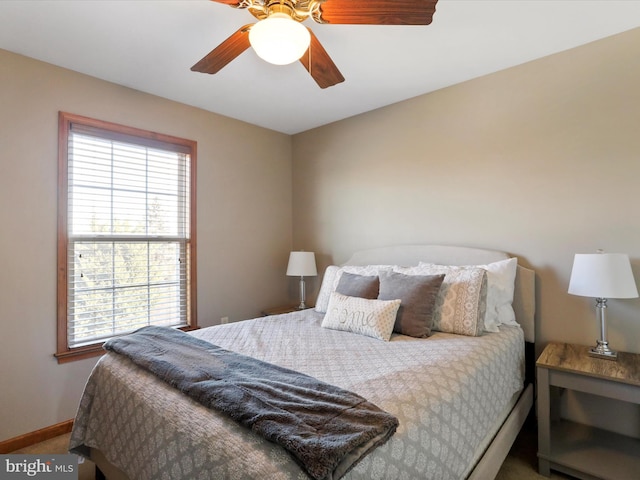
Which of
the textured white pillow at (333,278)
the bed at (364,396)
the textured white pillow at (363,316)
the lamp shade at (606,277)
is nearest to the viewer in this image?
the bed at (364,396)

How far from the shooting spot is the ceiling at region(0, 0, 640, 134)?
1889mm

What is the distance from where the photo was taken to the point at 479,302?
2127mm

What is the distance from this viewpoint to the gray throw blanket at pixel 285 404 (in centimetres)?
92

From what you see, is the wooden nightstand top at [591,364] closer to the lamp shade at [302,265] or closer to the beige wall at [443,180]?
the beige wall at [443,180]

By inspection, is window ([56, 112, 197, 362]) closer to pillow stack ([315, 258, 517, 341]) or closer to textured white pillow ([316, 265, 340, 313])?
textured white pillow ([316, 265, 340, 313])

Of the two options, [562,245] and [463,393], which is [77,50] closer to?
[463,393]

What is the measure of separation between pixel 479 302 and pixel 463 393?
80 cm

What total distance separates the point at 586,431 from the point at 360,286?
5.48 ft

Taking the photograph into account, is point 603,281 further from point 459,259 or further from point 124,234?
point 124,234

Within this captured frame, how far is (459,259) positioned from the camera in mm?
2666

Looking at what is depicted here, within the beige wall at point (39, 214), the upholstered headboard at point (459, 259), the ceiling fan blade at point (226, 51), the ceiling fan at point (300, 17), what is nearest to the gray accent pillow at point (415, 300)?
the upholstered headboard at point (459, 259)

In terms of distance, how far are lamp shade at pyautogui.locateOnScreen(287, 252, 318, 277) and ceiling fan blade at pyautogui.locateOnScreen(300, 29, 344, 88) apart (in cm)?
181

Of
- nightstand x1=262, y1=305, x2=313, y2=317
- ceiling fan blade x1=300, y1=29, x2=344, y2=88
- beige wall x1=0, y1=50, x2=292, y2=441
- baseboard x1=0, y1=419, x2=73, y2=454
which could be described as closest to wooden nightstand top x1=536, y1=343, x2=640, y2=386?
ceiling fan blade x1=300, y1=29, x2=344, y2=88

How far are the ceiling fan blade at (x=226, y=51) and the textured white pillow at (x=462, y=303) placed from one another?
6.05 feet
